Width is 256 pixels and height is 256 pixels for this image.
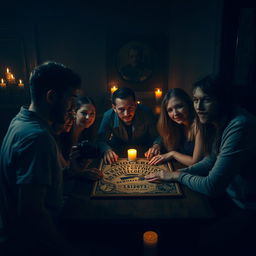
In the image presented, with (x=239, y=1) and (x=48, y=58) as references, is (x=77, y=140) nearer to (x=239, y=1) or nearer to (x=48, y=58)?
(x=239, y=1)

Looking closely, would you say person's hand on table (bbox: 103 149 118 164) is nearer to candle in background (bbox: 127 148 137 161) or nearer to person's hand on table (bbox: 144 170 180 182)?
candle in background (bbox: 127 148 137 161)

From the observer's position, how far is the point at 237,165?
172 centimetres

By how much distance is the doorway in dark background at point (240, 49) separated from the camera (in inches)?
133

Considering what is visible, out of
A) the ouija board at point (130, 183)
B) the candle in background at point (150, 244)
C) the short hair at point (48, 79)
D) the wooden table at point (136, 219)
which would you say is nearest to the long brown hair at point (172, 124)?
the ouija board at point (130, 183)

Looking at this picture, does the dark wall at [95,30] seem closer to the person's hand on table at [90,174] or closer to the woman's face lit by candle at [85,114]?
the woman's face lit by candle at [85,114]

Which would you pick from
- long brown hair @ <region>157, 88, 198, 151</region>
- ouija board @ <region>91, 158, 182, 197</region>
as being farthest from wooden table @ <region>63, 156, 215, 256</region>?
long brown hair @ <region>157, 88, 198, 151</region>

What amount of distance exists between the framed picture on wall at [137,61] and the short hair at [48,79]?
4.49m

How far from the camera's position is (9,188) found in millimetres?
1418

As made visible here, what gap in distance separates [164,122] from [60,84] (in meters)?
1.54

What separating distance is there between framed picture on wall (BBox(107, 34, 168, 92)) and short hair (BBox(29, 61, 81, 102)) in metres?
4.49

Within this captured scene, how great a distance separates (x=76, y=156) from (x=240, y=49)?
2749 millimetres

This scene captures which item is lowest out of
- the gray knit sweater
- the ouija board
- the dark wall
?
the ouija board

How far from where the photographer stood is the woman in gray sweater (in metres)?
1.70

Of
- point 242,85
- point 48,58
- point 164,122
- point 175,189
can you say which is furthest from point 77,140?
point 48,58
